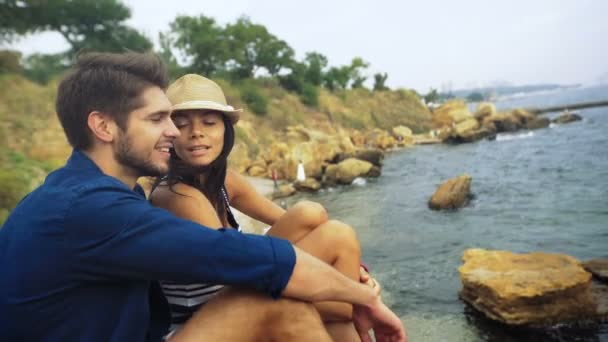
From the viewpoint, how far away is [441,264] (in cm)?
828

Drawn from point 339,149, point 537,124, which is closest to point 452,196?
point 339,149

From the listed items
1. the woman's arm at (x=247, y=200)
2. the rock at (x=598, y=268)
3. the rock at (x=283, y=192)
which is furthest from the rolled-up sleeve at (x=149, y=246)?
the rock at (x=283, y=192)

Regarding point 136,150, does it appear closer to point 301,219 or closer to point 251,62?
point 301,219

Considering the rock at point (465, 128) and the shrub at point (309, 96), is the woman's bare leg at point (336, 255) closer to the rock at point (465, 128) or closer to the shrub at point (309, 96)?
the rock at point (465, 128)

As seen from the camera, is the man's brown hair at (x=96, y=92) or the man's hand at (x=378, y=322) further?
the man's hand at (x=378, y=322)

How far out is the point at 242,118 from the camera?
111 ft

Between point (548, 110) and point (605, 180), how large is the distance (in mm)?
52610

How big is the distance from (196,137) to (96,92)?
0.83 meters

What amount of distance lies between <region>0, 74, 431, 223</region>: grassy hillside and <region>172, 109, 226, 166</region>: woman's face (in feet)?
18.9

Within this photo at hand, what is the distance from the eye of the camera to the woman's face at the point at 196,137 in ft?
8.45

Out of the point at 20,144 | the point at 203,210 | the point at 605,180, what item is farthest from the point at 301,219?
the point at 20,144

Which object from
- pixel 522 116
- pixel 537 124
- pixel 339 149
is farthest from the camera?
pixel 522 116

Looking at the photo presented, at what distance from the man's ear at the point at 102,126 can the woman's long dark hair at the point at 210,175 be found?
2.22 ft

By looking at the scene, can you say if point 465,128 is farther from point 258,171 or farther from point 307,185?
point 307,185
